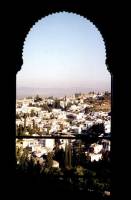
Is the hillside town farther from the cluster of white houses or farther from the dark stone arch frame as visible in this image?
the dark stone arch frame

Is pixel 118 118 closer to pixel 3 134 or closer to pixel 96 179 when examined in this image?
pixel 96 179

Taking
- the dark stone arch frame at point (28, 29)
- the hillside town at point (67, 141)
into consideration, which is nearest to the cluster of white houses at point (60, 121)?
the hillside town at point (67, 141)

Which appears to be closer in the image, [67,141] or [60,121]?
[67,141]

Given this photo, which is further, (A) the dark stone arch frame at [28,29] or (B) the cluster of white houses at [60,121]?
(B) the cluster of white houses at [60,121]

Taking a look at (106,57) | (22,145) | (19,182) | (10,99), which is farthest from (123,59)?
(19,182)

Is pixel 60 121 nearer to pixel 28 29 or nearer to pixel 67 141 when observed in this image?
pixel 67 141

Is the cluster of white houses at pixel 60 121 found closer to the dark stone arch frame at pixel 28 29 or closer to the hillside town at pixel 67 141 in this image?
the hillside town at pixel 67 141

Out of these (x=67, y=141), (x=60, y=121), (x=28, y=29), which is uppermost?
(x=28, y=29)

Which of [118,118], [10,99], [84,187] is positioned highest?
[10,99]

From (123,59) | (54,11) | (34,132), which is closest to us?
(123,59)

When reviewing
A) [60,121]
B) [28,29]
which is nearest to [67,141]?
[60,121]

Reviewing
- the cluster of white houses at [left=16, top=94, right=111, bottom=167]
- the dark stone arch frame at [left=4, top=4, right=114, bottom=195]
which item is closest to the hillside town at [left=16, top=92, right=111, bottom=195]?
the cluster of white houses at [left=16, top=94, right=111, bottom=167]
